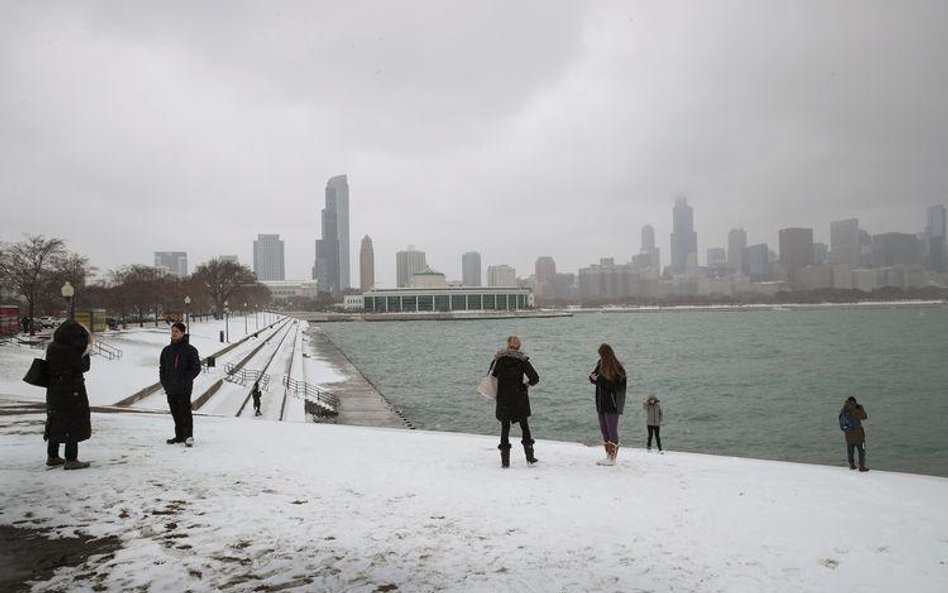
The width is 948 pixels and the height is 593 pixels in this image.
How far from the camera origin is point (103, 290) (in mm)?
76938

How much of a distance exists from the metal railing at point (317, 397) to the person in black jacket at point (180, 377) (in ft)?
55.9

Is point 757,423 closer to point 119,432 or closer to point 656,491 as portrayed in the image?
point 656,491

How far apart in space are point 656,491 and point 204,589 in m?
5.26

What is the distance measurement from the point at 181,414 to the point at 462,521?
5780 millimetres

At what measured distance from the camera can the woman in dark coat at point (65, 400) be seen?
718cm

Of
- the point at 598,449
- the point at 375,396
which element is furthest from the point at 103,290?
the point at 598,449

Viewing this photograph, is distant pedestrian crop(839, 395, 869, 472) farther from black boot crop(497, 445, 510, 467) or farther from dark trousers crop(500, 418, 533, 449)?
black boot crop(497, 445, 510, 467)

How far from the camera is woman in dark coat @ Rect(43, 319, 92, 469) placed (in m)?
7.18

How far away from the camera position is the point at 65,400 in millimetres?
7262

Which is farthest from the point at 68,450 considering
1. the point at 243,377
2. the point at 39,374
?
the point at 243,377

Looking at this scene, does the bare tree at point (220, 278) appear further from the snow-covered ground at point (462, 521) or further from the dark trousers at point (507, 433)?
the dark trousers at point (507, 433)

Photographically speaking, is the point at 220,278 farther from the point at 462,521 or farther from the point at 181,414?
the point at 462,521

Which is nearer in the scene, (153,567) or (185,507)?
(153,567)

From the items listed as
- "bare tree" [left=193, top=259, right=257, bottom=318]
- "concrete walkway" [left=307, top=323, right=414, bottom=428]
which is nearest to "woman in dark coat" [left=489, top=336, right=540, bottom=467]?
"concrete walkway" [left=307, top=323, right=414, bottom=428]
